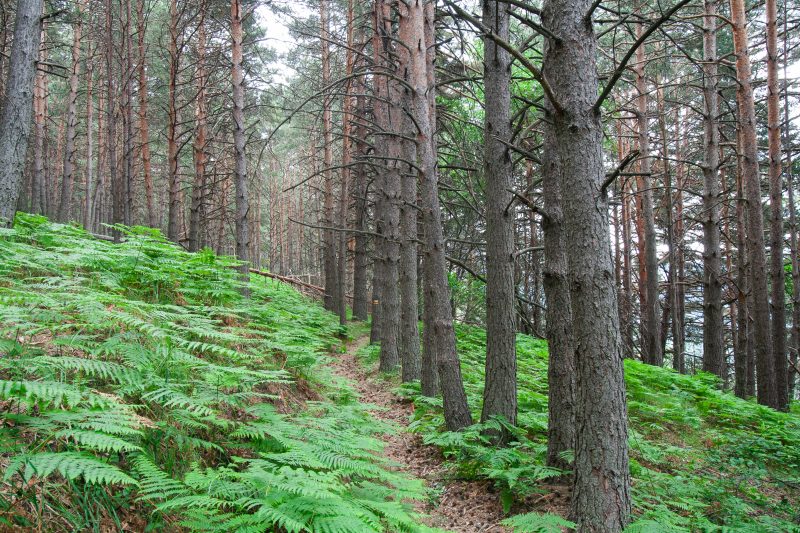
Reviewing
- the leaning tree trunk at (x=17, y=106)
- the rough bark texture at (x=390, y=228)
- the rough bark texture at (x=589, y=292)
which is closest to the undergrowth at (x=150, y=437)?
the rough bark texture at (x=589, y=292)

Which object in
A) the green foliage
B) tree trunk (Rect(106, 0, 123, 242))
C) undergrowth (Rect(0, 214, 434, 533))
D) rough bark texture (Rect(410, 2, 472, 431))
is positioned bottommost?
the green foliage

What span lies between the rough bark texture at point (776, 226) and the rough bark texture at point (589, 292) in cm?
937

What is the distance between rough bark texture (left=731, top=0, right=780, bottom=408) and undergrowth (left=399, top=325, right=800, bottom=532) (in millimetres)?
1592

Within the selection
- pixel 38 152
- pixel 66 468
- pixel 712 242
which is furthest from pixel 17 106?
pixel 712 242

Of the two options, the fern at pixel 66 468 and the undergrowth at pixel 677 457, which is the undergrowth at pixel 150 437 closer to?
the fern at pixel 66 468

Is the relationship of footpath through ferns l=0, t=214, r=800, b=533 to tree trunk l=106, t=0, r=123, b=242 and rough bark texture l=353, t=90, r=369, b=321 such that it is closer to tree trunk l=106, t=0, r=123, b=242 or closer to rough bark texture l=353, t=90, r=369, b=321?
tree trunk l=106, t=0, r=123, b=242

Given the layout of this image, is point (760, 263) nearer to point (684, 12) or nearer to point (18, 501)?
point (684, 12)

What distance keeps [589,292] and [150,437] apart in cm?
303

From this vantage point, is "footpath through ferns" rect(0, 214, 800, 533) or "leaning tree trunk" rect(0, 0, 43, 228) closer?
"footpath through ferns" rect(0, 214, 800, 533)

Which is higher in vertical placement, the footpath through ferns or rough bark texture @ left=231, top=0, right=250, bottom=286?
rough bark texture @ left=231, top=0, right=250, bottom=286

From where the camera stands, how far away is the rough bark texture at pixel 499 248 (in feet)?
17.3

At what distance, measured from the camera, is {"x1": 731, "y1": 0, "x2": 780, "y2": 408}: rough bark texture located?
955 cm

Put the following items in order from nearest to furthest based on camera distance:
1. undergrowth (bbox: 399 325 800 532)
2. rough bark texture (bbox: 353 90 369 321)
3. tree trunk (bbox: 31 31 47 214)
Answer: undergrowth (bbox: 399 325 800 532) → rough bark texture (bbox: 353 90 369 321) → tree trunk (bbox: 31 31 47 214)

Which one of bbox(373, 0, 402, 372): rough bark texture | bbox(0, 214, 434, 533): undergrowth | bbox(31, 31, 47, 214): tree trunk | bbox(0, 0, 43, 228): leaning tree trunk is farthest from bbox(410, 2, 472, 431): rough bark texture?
bbox(31, 31, 47, 214): tree trunk
